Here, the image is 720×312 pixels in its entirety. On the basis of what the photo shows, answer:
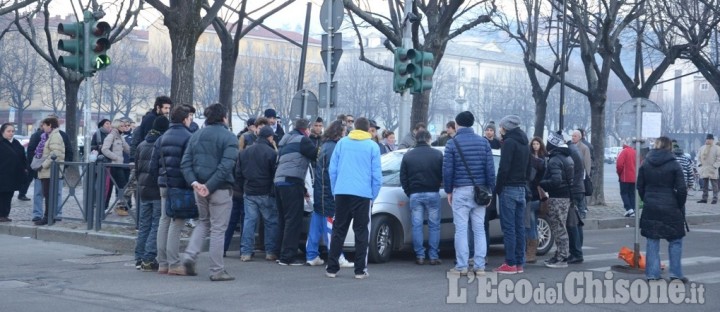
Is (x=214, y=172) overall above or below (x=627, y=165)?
below

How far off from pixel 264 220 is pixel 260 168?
69 cm

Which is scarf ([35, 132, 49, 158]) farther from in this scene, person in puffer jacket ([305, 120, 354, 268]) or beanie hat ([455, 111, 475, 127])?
beanie hat ([455, 111, 475, 127])

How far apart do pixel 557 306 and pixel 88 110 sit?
904 cm

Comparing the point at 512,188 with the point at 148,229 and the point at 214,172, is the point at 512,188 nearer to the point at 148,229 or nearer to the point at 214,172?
the point at 214,172

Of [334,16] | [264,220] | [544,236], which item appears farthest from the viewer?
[334,16]

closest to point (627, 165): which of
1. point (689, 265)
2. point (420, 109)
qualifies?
point (420, 109)

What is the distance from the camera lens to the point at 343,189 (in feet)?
38.8

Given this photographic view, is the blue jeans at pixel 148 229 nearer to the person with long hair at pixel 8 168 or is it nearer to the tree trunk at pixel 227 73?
the person with long hair at pixel 8 168

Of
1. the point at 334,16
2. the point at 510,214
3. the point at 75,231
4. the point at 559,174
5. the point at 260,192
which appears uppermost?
the point at 334,16

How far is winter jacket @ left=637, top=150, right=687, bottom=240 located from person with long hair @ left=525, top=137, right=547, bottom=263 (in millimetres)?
2005

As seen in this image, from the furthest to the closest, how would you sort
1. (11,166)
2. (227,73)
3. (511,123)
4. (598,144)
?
(598,144), (227,73), (11,166), (511,123)

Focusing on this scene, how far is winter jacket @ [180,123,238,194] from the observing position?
1127 cm

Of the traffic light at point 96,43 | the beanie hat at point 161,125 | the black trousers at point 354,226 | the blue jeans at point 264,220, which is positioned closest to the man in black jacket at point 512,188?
the black trousers at point 354,226

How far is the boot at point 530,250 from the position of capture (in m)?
13.8
